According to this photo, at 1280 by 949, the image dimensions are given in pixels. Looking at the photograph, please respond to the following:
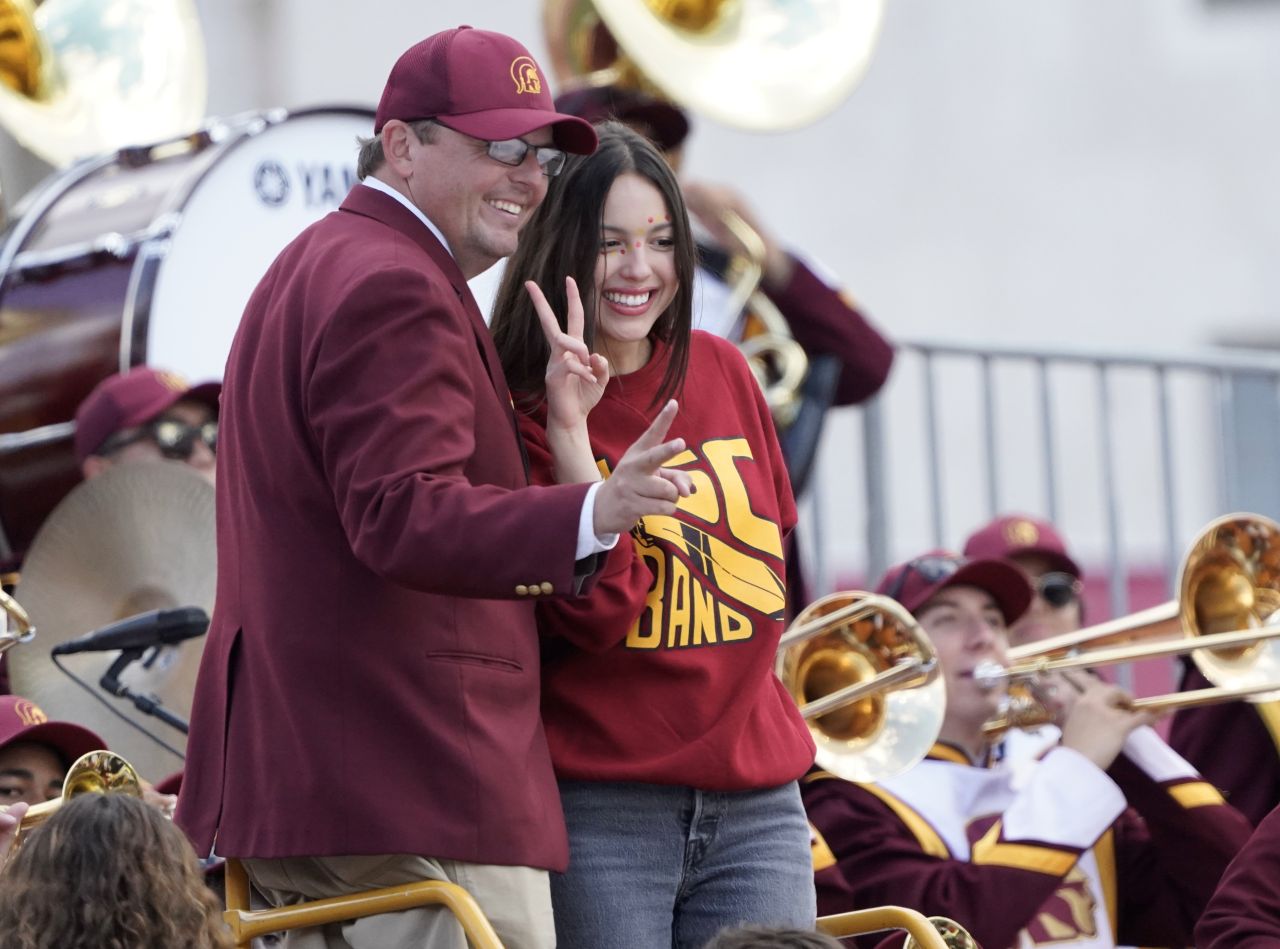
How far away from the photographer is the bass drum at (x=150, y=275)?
619 cm

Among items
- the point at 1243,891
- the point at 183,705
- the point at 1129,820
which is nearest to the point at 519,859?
the point at 1243,891

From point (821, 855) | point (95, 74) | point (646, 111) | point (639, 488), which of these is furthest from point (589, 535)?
point (95, 74)

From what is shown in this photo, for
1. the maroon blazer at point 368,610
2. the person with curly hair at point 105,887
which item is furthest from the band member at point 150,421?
the person with curly hair at point 105,887

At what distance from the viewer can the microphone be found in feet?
14.3

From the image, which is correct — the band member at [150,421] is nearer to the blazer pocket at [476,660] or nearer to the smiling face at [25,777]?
the smiling face at [25,777]

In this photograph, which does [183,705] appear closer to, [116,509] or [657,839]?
[116,509]

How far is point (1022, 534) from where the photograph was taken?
637 cm

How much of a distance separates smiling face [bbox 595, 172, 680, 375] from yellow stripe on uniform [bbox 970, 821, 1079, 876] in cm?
156

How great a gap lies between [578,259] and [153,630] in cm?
128

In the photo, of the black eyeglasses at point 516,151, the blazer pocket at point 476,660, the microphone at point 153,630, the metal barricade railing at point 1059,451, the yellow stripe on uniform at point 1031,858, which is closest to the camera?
the blazer pocket at point 476,660

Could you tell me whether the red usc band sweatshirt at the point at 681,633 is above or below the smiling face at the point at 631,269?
below

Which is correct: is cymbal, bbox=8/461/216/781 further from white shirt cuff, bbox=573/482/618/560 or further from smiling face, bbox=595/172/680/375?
white shirt cuff, bbox=573/482/618/560

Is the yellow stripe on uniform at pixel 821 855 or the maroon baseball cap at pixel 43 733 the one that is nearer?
the maroon baseball cap at pixel 43 733

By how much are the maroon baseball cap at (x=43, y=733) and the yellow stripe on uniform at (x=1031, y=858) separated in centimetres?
168
